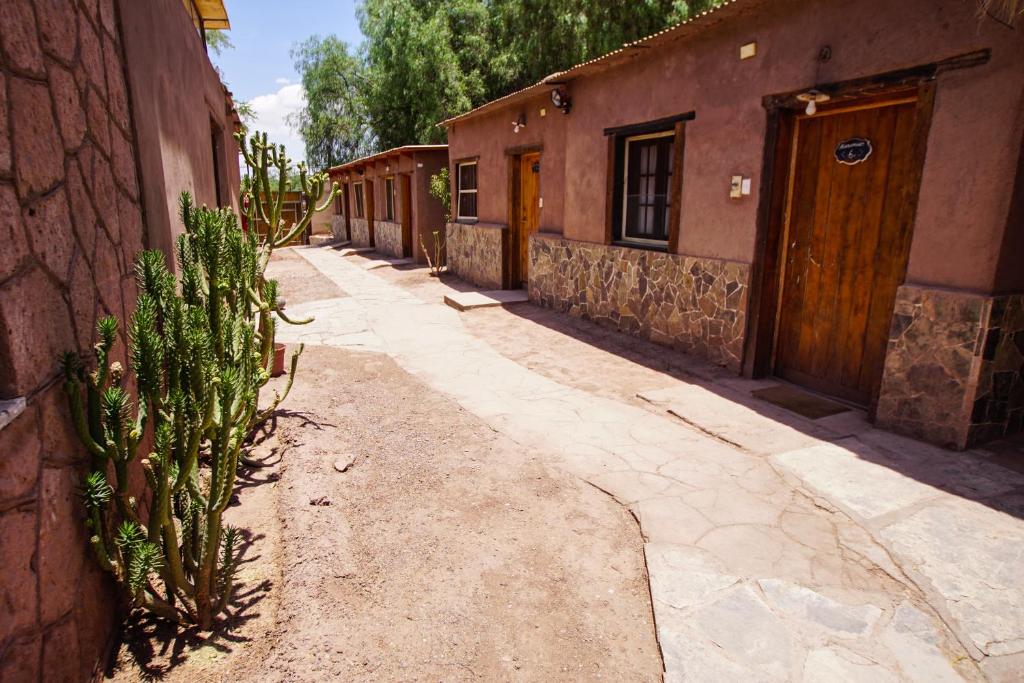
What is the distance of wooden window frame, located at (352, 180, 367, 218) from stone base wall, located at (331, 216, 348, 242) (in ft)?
7.98

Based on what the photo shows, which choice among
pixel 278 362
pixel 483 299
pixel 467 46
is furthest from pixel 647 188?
pixel 467 46

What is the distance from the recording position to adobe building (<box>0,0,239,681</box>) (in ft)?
5.71

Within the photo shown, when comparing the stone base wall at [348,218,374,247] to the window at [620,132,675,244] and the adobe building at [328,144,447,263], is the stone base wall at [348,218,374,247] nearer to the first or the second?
the adobe building at [328,144,447,263]

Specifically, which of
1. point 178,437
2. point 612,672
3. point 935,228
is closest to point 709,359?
point 935,228

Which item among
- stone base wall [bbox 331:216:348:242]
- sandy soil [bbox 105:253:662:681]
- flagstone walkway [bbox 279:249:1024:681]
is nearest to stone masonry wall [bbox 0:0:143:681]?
sandy soil [bbox 105:253:662:681]

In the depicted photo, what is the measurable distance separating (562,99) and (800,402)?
582 cm

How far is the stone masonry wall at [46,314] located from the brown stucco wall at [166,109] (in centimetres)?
86

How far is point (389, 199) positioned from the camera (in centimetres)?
1978

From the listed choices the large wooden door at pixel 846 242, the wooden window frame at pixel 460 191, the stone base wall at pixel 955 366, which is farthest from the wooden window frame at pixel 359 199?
the stone base wall at pixel 955 366

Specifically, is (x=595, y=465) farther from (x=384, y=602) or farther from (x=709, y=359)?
(x=709, y=359)

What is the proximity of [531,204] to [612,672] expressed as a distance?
33.2 ft

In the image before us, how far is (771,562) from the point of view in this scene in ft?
10.3

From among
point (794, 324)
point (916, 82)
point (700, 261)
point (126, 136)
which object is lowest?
point (794, 324)

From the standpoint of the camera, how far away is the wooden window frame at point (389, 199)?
63.9 feet
